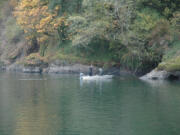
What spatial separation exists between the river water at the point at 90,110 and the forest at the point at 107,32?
12.8m

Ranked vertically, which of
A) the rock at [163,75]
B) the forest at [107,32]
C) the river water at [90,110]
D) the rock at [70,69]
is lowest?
the river water at [90,110]

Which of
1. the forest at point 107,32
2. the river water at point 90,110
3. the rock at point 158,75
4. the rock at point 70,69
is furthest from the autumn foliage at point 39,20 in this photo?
the river water at point 90,110

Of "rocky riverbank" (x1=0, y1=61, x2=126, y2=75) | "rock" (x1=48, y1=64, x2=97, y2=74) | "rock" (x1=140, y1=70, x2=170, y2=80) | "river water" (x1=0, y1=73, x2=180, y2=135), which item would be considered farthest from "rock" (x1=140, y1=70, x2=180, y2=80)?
"rock" (x1=48, y1=64, x2=97, y2=74)

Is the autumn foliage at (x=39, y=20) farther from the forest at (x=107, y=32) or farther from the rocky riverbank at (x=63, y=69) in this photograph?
the rocky riverbank at (x=63, y=69)

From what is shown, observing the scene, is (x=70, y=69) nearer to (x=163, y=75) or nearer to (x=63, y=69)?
(x=63, y=69)

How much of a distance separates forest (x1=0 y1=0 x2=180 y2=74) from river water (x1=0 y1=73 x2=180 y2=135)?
12.8 metres

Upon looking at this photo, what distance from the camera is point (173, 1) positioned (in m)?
53.3

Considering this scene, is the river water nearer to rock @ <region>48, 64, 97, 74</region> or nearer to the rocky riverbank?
the rocky riverbank

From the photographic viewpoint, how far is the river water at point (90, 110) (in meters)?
20.8

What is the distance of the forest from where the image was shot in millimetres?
50906

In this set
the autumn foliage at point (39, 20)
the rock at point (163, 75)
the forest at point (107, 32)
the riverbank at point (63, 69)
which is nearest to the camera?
the rock at point (163, 75)

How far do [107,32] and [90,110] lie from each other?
93.5 ft

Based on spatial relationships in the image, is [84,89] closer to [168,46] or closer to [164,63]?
[164,63]

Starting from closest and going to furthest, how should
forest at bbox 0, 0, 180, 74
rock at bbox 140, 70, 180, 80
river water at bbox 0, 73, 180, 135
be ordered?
river water at bbox 0, 73, 180, 135 → rock at bbox 140, 70, 180, 80 → forest at bbox 0, 0, 180, 74
